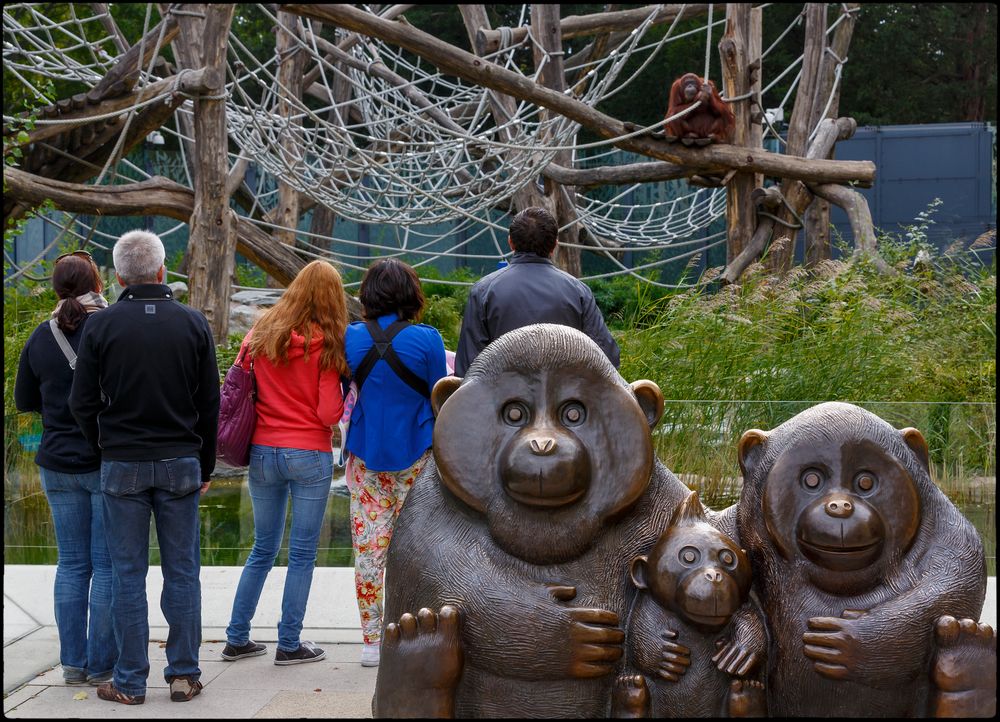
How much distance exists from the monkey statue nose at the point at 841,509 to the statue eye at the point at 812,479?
9cm

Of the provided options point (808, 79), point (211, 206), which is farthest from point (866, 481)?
point (808, 79)

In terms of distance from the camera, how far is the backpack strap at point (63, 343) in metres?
3.36

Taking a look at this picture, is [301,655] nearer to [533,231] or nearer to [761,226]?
[533,231]

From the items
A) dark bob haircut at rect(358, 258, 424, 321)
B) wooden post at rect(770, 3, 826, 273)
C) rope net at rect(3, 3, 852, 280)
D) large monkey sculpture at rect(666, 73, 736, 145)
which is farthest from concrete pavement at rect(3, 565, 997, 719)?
wooden post at rect(770, 3, 826, 273)

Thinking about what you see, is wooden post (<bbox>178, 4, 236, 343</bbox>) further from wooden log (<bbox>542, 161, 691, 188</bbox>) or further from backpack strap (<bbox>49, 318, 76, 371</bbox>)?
wooden log (<bbox>542, 161, 691, 188</bbox>)

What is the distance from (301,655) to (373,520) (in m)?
0.52

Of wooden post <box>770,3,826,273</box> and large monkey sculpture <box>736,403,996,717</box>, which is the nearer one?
large monkey sculpture <box>736,403,996,717</box>

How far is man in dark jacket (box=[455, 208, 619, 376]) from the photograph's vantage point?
11.0 ft

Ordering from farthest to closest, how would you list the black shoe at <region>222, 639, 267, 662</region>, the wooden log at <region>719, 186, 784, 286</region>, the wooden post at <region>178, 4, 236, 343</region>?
the wooden log at <region>719, 186, 784, 286</region>, the wooden post at <region>178, 4, 236, 343</region>, the black shoe at <region>222, 639, 267, 662</region>

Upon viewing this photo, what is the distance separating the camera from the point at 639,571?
2.24 m

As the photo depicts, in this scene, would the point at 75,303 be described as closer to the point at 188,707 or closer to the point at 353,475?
the point at 353,475

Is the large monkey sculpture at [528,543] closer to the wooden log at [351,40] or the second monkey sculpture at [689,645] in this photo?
the second monkey sculpture at [689,645]

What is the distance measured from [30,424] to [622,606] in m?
4.10

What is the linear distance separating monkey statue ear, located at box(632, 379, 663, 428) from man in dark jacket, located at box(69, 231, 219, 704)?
1405 mm
